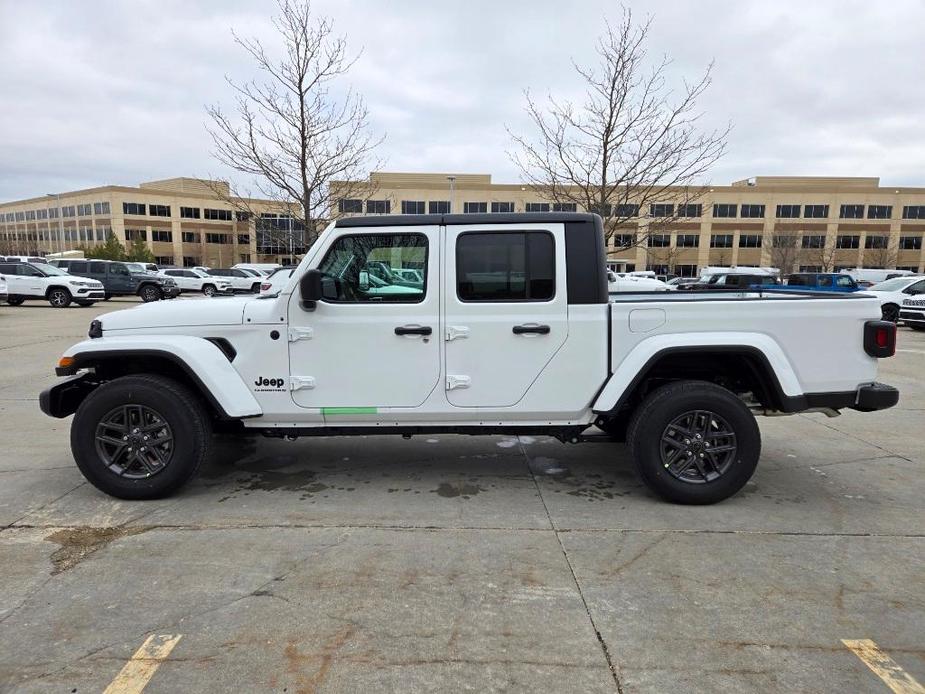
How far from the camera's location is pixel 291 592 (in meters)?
3.03

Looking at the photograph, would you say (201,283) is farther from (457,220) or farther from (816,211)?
(816,211)

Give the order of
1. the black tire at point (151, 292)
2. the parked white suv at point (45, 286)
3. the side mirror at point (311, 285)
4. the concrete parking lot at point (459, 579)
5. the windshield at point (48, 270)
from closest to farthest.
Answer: the concrete parking lot at point (459, 579) < the side mirror at point (311, 285) < the parked white suv at point (45, 286) < the windshield at point (48, 270) < the black tire at point (151, 292)

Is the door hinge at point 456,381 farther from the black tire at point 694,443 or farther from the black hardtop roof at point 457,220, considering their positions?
the black tire at point 694,443

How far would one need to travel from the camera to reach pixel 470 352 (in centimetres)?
408

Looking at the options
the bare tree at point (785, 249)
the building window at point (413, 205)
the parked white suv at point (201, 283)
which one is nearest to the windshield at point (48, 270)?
the parked white suv at point (201, 283)

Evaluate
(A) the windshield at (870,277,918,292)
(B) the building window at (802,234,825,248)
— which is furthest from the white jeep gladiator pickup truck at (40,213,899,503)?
(B) the building window at (802,234,825,248)

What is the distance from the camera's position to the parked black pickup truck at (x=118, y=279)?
27078 mm

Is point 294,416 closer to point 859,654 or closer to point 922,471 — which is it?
point 859,654

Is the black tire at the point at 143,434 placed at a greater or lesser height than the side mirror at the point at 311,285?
lesser

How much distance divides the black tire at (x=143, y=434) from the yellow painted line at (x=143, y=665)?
1.61 meters

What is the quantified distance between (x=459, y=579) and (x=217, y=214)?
96.8 metres

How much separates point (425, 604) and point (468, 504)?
4.24 feet

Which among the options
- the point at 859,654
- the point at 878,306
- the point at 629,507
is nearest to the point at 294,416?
the point at 629,507

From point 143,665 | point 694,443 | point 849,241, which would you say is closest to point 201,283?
point 694,443
